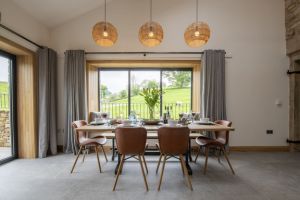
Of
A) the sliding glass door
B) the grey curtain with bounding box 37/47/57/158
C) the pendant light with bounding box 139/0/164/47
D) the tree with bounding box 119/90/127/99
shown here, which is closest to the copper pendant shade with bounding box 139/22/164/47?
the pendant light with bounding box 139/0/164/47

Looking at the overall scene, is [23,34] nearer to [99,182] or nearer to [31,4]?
[31,4]

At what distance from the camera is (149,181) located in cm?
275

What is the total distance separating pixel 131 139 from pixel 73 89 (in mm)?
2346

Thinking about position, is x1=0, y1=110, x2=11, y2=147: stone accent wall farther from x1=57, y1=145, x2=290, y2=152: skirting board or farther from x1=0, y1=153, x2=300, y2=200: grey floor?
x1=57, y1=145, x2=290, y2=152: skirting board

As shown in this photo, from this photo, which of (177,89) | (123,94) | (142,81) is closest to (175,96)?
→ (177,89)

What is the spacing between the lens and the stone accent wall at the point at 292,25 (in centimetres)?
397

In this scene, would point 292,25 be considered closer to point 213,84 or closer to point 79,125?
point 213,84

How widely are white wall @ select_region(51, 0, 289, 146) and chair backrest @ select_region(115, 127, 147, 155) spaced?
243 cm

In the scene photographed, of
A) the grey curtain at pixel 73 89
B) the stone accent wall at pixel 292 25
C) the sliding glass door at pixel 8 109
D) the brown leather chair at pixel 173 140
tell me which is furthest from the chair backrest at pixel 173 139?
the stone accent wall at pixel 292 25

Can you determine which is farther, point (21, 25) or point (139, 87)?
point (139, 87)

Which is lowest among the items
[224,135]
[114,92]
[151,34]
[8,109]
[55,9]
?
[224,135]

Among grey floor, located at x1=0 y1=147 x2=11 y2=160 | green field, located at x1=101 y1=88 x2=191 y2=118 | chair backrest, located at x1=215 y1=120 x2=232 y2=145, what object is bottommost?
grey floor, located at x1=0 y1=147 x2=11 y2=160

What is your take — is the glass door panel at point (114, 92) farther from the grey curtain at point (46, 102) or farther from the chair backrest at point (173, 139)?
the chair backrest at point (173, 139)

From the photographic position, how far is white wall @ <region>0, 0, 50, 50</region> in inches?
121
